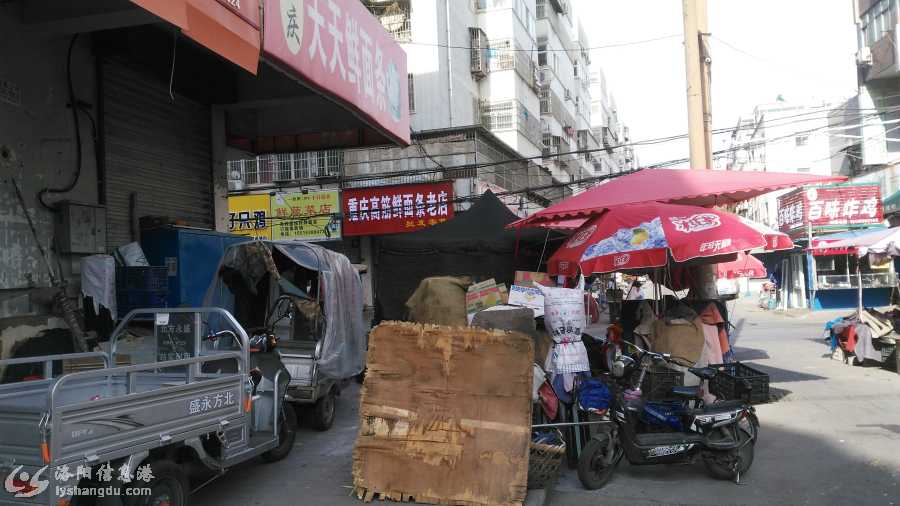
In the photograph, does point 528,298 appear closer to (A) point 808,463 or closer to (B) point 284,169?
(A) point 808,463

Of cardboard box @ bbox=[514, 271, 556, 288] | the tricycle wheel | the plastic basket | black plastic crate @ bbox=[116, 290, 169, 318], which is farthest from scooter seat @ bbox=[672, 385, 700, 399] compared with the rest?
black plastic crate @ bbox=[116, 290, 169, 318]

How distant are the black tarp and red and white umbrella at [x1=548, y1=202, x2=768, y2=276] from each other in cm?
196

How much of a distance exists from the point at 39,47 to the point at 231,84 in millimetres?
2689

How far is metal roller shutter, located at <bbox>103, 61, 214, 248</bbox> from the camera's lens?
8266 mm

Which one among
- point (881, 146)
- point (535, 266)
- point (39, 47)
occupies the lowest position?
point (535, 266)

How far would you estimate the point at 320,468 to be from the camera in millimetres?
6152

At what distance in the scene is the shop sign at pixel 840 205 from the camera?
2444cm

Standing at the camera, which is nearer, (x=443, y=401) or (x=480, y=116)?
(x=443, y=401)

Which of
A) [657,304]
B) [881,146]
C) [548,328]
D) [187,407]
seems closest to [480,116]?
[881,146]

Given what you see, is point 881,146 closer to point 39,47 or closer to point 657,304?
point 657,304

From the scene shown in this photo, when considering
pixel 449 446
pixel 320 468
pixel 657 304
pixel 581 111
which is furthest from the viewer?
pixel 581 111

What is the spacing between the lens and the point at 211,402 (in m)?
4.65

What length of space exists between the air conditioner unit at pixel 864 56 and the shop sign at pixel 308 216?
2307cm
